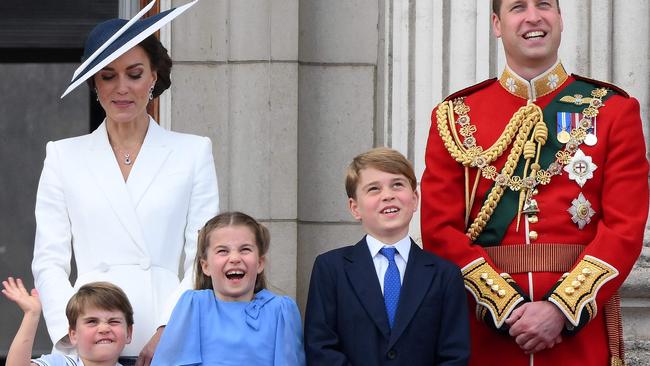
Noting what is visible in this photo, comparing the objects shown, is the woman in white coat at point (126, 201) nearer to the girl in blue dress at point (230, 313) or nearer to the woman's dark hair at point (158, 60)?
the woman's dark hair at point (158, 60)

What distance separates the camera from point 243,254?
5098 mm

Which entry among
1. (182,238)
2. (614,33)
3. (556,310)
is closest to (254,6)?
(614,33)

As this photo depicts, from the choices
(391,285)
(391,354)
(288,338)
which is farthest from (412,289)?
(288,338)

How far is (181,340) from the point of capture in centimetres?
501

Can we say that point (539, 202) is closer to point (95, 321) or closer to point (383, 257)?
point (383, 257)

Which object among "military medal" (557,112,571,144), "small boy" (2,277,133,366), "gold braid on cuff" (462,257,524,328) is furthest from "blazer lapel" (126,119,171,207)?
"military medal" (557,112,571,144)

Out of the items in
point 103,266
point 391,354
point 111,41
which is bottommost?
point 391,354

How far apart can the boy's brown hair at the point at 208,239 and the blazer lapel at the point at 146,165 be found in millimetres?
247

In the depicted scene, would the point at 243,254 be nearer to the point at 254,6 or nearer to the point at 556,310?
the point at 556,310

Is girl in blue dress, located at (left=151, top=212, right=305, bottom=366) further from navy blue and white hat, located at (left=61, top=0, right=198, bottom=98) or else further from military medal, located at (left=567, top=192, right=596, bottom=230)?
military medal, located at (left=567, top=192, right=596, bottom=230)

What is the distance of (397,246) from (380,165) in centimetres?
25

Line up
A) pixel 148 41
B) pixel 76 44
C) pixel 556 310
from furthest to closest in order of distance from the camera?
1. pixel 76 44
2. pixel 148 41
3. pixel 556 310

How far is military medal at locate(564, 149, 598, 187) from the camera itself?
201 inches

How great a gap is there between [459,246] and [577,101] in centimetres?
59
